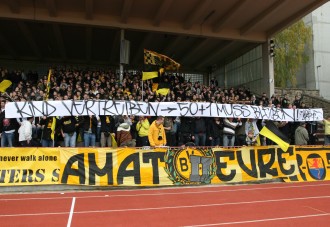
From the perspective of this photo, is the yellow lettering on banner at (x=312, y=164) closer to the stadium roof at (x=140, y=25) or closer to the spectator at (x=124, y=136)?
the spectator at (x=124, y=136)

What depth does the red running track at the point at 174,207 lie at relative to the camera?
22.7ft

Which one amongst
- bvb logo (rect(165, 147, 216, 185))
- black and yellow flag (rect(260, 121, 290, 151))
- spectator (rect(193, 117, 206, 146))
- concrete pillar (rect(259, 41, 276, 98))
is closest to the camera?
bvb logo (rect(165, 147, 216, 185))

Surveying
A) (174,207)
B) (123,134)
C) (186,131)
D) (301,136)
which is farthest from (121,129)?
(301,136)

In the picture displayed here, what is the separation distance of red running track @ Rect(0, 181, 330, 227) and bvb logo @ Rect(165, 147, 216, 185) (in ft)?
1.37

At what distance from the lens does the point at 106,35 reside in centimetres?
2464

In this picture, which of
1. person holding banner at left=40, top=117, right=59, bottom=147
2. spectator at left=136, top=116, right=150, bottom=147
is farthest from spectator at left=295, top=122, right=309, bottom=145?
person holding banner at left=40, top=117, right=59, bottom=147

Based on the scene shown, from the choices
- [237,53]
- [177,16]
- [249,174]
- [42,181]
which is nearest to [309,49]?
[237,53]

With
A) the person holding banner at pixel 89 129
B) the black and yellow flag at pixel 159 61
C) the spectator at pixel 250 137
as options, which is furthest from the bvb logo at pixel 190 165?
the black and yellow flag at pixel 159 61

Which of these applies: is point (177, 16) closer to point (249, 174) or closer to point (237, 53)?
point (237, 53)

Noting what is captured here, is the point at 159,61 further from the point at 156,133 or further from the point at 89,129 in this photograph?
the point at 156,133

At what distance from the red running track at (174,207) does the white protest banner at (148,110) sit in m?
2.76

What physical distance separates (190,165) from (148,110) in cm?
245

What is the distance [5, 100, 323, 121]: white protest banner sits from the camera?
1127 cm

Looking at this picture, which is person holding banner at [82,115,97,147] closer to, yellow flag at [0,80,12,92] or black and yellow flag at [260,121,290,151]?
yellow flag at [0,80,12,92]
